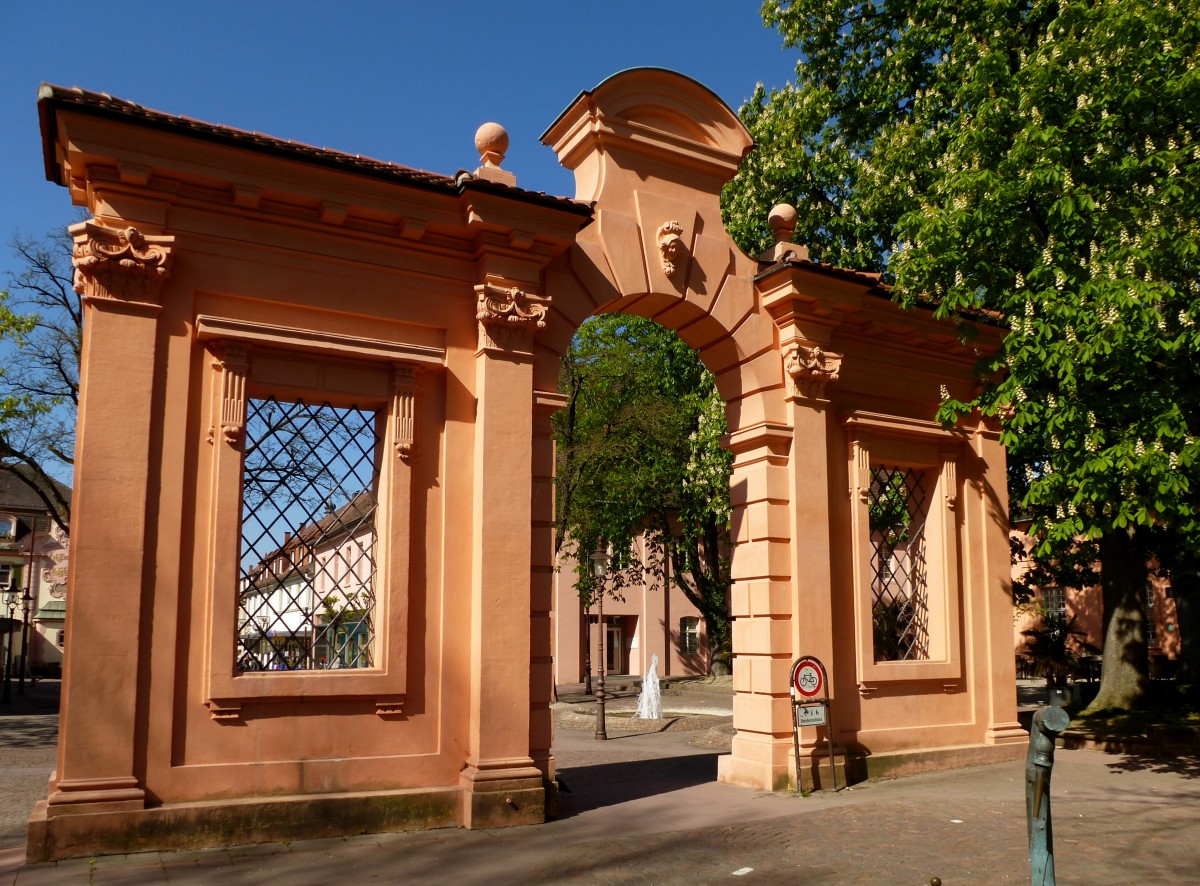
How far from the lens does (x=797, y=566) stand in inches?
442

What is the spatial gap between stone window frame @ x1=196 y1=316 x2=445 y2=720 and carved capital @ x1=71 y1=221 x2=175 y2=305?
20.5 inches

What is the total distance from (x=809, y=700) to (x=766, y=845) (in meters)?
2.91

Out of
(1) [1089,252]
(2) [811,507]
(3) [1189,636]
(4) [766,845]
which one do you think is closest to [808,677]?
(2) [811,507]

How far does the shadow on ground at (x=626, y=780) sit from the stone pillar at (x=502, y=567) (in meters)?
0.84

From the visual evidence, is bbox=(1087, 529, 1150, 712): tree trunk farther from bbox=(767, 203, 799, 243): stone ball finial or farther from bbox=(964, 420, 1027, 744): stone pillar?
bbox=(767, 203, 799, 243): stone ball finial

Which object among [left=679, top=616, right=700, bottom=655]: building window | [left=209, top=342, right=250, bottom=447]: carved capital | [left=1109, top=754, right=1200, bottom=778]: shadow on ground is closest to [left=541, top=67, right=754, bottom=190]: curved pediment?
[left=209, top=342, right=250, bottom=447]: carved capital

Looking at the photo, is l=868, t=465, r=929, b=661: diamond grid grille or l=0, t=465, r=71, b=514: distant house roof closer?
l=868, t=465, r=929, b=661: diamond grid grille

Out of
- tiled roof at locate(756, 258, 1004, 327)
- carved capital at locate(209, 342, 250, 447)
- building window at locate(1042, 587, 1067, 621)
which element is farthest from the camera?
building window at locate(1042, 587, 1067, 621)

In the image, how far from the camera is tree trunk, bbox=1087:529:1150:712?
55.6 feet

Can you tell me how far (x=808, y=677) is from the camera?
1082cm

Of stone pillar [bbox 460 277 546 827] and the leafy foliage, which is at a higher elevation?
stone pillar [bbox 460 277 546 827]

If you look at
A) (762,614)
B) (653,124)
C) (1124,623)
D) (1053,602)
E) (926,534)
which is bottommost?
(1124,623)

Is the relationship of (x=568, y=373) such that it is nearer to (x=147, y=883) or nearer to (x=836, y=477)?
(x=836, y=477)

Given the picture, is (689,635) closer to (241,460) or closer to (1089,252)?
(1089,252)
